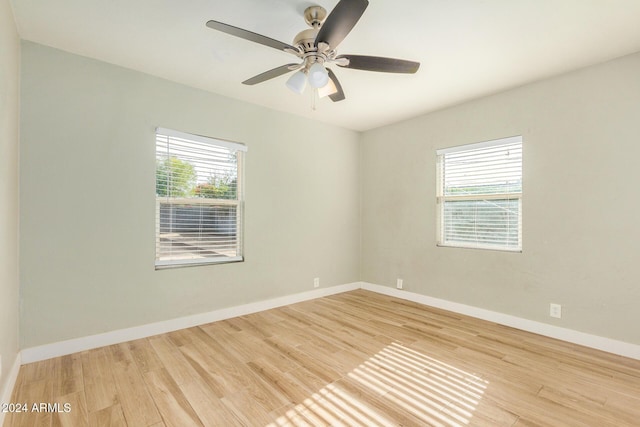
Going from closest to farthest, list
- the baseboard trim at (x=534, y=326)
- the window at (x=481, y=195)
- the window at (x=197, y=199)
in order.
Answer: the baseboard trim at (x=534, y=326)
the window at (x=197, y=199)
the window at (x=481, y=195)

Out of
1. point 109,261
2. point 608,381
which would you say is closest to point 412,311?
point 608,381

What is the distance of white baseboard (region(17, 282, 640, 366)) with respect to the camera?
96.7 inches

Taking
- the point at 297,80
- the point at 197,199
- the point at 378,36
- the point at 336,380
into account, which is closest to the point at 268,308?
the point at 197,199

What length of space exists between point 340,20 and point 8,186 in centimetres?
237

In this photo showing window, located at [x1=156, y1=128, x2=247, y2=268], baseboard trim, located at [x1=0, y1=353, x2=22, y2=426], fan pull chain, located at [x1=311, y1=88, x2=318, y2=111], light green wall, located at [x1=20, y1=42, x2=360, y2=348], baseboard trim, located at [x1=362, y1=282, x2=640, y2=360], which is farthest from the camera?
fan pull chain, located at [x1=311, y1=88, x2=318, y2=111]

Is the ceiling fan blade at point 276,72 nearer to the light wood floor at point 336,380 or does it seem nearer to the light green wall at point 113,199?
the light green wall at point 113,199

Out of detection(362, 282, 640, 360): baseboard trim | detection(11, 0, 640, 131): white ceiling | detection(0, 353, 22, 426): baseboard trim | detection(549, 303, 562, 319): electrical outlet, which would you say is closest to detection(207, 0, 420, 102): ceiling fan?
detection(11, 0, 640, 131): white ceiling

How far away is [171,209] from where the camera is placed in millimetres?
3072

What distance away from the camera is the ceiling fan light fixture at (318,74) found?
1910mm

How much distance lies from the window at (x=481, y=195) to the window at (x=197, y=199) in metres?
2.58

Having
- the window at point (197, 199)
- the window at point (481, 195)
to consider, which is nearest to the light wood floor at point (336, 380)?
the window at point (197, 199)

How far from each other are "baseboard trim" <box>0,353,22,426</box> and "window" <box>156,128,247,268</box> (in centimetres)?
114

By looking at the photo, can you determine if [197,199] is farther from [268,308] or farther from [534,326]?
[534,326]

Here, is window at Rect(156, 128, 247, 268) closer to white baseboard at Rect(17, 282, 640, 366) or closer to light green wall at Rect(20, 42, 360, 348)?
light green wall at Rect(20, 42, 360, 348)
